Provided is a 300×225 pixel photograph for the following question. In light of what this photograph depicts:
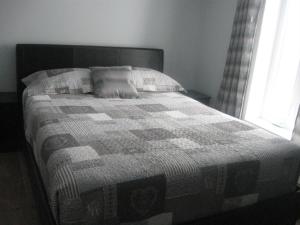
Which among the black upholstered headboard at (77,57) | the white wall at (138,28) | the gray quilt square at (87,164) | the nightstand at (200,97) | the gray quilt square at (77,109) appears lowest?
the nightstand at (200,97)

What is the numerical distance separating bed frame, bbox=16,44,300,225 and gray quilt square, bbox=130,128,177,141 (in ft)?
1.92

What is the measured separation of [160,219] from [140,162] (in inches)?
12.2

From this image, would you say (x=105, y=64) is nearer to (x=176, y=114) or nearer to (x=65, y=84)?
(x=65, y=84)

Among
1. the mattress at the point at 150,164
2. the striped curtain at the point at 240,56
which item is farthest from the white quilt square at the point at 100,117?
the striped curtain at the point at 240,56

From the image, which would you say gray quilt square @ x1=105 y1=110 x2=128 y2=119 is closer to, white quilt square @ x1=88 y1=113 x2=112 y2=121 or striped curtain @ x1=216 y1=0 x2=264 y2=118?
white quilt square @ x1=88 y1=113 x2=112 y2=121

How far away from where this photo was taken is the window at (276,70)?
3053 mm

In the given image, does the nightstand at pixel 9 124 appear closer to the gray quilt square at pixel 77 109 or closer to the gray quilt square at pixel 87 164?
the gray quilt square at pixel 77 109

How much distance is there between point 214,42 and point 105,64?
55.8 inches

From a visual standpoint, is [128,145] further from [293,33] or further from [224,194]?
[293,33]

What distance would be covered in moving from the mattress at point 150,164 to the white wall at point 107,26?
43.0 inches

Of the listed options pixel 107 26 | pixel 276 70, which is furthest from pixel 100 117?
pixel 276 70

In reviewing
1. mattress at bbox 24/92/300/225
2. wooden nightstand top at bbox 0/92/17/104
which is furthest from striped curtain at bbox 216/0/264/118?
wooden nightstand top at bbox 0/92/17/104

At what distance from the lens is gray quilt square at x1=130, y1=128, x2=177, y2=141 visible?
6.66ft

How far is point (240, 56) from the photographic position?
10.7 feet
